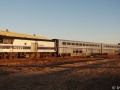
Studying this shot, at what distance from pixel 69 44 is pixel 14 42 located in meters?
19.2

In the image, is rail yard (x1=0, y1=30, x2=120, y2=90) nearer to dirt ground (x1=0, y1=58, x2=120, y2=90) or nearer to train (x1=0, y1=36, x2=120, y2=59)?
train (x1=0, y1=36, x2=120, y2=59)

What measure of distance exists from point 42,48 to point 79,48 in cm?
1583

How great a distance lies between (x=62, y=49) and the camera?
47938 millimetres

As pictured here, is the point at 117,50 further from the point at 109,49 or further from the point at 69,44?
the point at 69,44

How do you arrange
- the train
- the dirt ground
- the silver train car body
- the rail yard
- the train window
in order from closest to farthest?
the dirt ground
the rail yard
the train window
the train
the silver train car body

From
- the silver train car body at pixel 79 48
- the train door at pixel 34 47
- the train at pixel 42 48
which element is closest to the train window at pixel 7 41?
the train at pixel 42 48

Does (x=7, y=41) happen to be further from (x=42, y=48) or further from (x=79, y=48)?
(x=79, y=48)

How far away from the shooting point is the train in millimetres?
33656

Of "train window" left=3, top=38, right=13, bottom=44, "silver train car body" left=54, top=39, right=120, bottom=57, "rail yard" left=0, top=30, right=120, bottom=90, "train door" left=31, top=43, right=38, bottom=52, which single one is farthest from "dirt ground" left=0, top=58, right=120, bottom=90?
"silver train car body" left=54, top=39, right=120, bottom=57

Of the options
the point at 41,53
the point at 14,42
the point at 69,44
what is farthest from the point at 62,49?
the point at 14,42

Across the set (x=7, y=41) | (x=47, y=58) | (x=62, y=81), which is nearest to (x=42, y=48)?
(x=47, y=58)

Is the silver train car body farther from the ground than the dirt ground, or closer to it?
farther from the ground

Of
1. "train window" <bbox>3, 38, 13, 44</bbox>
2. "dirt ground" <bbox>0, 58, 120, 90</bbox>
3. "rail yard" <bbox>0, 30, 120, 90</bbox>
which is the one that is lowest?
"dirt ground" <bbox>0, 58, 120, 90</bbox>

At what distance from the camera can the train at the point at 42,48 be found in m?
33.7
